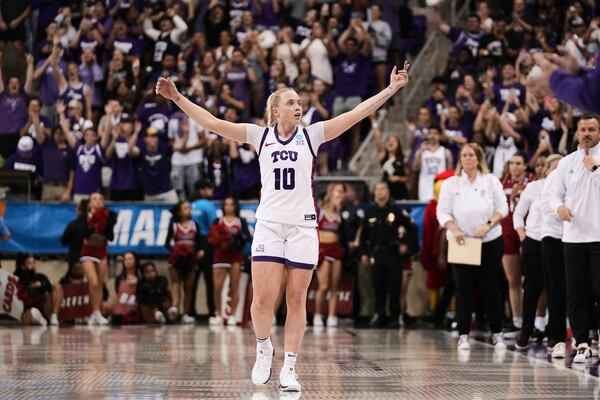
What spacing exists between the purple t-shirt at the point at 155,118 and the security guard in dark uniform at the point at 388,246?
4363 mm

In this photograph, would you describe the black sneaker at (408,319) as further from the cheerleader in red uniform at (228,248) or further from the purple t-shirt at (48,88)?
the purple t-shirt at (48,88)

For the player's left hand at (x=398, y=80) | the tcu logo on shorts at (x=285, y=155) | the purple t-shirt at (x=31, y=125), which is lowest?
the tcu logo on shorts at (x=285, y=155)

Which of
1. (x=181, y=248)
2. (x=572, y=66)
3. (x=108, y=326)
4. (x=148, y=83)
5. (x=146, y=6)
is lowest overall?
(x=108, y=326)

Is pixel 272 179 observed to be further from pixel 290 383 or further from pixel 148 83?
pixel 148 83

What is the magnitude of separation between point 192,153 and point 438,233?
15.5 feet

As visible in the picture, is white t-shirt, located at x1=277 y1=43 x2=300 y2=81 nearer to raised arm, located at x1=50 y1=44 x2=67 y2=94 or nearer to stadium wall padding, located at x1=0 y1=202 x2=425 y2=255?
stadium wall padding, located at x1=0 y1=202 x2=425 y2=255

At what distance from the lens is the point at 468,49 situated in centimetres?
2186

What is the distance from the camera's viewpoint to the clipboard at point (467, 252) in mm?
13062

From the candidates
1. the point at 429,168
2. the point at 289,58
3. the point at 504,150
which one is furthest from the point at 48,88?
the point at 504,150

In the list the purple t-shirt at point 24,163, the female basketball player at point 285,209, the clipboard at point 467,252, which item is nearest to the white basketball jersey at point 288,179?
the female basketball player at point 285,209

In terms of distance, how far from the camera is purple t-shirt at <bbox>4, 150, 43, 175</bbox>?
746 inches

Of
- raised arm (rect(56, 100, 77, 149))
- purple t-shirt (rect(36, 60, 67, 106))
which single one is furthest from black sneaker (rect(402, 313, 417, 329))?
purple t-shirt (rect(36, 60, 67, 106))

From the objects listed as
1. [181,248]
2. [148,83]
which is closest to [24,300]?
[181,248]

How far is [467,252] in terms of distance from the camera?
13.1m
